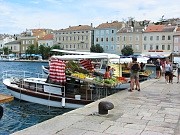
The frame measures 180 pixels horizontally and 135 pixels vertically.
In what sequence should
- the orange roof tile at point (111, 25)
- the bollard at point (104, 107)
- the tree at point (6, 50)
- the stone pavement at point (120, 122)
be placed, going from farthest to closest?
the tree at point (6, 50), the orange roof tile at point (111, 25), the bollard at point (104, 107), the stone pavement at point (120, 122)

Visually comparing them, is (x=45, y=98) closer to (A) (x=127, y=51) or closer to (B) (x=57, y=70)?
(B) (x=57, y=70)

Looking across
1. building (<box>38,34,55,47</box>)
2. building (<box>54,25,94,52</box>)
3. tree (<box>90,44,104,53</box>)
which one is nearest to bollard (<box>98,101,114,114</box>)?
tree (<box>90,44,104,53</box>)

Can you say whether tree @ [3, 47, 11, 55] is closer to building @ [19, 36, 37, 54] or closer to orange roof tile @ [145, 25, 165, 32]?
building @ [19, 36, 37, 54]

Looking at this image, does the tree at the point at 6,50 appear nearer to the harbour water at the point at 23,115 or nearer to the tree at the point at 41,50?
the tree at the point at 41,50

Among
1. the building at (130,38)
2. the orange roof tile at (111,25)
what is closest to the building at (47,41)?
the orange roof tile at (111,25)

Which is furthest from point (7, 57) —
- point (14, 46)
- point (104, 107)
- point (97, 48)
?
point (104, 107)

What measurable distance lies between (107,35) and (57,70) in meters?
82.8

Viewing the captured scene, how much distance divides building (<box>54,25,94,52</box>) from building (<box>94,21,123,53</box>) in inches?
113

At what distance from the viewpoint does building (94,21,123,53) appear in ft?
322

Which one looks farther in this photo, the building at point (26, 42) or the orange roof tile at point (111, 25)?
the building at point (26, 42)

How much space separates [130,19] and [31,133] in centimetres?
10597

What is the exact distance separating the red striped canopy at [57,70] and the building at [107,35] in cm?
8029

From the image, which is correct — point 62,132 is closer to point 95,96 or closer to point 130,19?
point 95,96

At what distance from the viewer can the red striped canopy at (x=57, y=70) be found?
1809 cm
